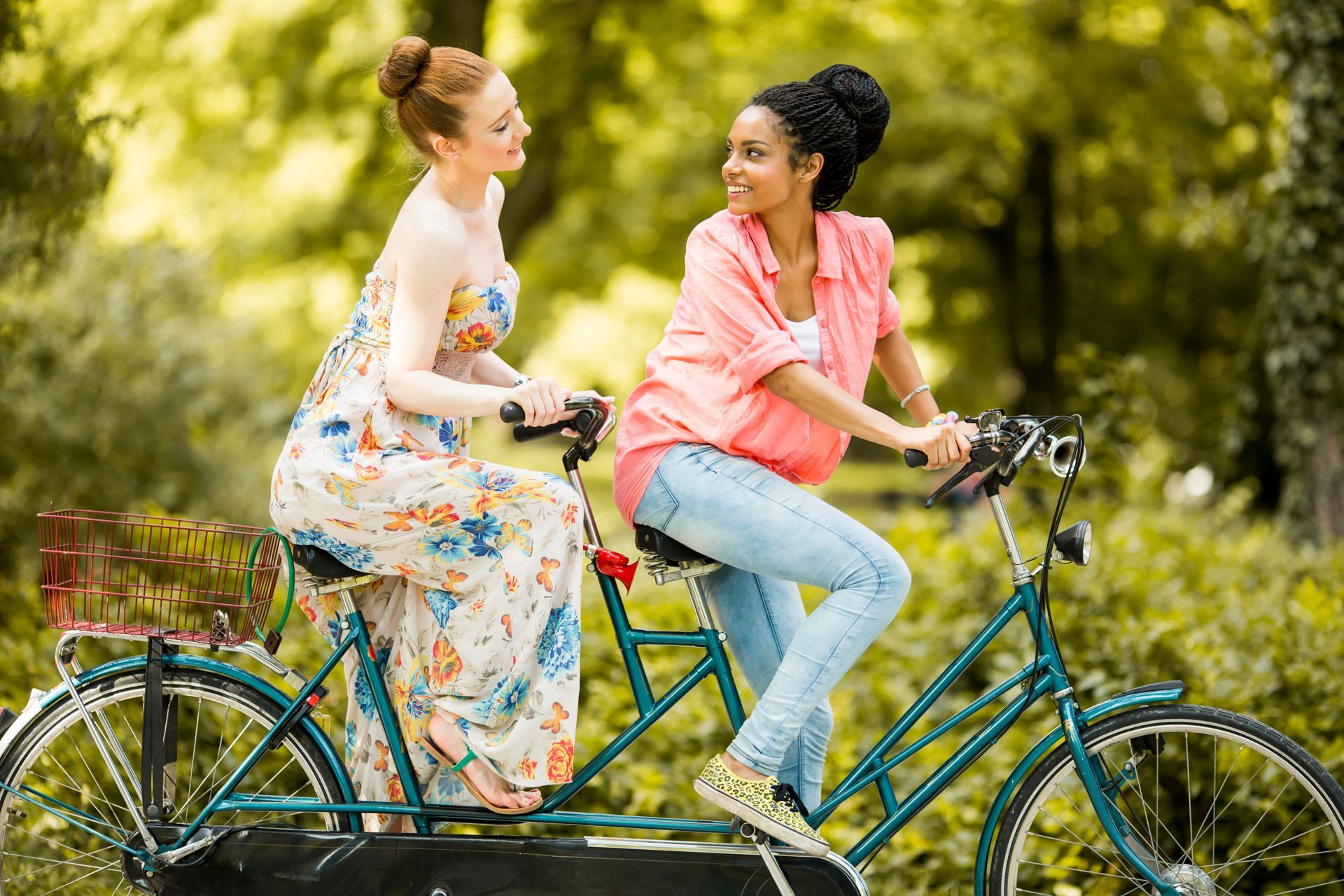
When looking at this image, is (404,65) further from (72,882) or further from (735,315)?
(72,882)

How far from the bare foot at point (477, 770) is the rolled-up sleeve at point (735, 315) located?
976 millimetres

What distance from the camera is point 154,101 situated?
1070 centimetres

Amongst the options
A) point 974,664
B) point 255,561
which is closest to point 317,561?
point 255,561

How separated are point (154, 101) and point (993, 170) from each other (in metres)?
7.99

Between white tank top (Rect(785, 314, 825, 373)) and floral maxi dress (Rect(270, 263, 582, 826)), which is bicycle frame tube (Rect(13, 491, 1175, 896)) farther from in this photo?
white tank top (Rect(785, 314, 825, 373))

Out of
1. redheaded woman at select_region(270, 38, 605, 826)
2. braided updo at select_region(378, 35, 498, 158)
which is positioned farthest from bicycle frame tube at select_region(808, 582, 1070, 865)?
braided updo at select_region(378, 35, 498, 158)

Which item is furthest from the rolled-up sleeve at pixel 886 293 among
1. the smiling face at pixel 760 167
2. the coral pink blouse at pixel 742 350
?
the smiling face at pixel 760 167

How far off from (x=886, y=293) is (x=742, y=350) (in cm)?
48

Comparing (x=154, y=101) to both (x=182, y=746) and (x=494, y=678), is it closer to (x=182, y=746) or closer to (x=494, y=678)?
(x=182, y=746)

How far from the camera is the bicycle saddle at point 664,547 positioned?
2.68 meters

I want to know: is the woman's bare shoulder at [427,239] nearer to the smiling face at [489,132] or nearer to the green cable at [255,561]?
the smiling face at [489,132]

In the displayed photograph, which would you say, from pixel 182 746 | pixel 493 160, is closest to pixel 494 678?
pixel 493 160

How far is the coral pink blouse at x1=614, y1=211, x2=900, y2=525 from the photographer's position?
102 inches

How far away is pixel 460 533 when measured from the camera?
2551mm
